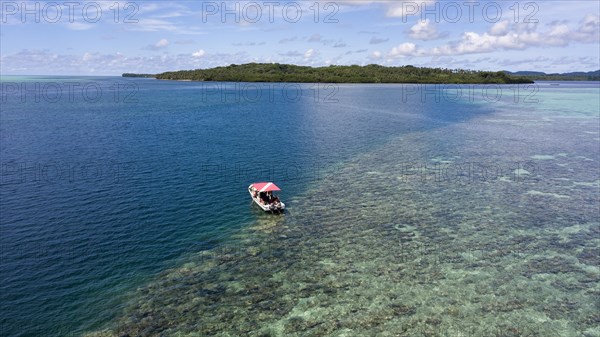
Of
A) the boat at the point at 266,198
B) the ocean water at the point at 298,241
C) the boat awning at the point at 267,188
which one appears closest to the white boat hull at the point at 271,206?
the boat at the point at 266,198

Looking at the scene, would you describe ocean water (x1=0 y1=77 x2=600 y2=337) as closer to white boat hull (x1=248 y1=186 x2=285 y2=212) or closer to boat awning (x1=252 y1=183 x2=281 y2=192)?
white boat hull (x1=248 y1=186 x2=285 y2=212)

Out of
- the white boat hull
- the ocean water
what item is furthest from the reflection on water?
the white boat hull

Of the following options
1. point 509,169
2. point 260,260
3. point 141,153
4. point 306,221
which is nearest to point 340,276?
point 260,260

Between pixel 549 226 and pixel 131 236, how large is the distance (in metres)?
49.7

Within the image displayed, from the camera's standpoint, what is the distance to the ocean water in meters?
29.0

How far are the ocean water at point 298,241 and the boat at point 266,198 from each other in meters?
1.36

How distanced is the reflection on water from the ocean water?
162 mm

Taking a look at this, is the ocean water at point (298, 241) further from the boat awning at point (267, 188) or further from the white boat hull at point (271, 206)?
the boat awning at point (267, 188)

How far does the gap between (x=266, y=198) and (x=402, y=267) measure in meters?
20.4

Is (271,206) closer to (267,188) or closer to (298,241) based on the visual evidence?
(267,188)

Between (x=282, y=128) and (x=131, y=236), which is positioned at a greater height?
(x=282, y=128)

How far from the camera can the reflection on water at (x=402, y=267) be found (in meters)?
28.5

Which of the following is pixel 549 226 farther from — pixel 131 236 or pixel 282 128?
pixel 282 128

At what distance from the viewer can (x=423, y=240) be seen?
137 ft
